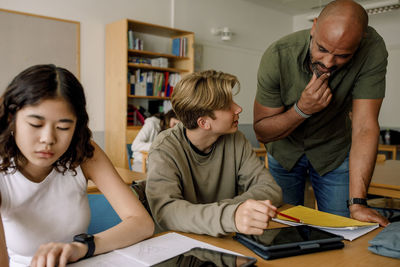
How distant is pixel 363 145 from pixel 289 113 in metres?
0.33

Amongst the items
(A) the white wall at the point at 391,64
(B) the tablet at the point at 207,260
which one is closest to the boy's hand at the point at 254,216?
(B) the tablet at the point at 207,260

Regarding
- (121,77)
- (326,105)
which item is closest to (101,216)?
(326,105)

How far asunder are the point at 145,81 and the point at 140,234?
411 cm

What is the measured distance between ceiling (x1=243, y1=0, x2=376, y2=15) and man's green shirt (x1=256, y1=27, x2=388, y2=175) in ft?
17.8

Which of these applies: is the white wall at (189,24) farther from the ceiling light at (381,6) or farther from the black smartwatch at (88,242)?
the black smartwatch at (88,242)

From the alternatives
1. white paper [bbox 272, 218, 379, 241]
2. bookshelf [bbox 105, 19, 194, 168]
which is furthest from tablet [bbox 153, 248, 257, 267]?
→ bookshelf [bbox 105, 19, 194, 168]

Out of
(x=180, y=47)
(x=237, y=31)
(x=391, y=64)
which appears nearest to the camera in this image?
(x=180, y=47)

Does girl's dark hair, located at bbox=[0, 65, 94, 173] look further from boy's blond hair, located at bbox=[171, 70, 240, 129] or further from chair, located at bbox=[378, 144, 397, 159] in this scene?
chair, located at bbox=[378, 144, 397, 159]

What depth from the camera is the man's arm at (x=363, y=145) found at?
1430mm

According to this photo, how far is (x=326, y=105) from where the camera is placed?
60.3 inches

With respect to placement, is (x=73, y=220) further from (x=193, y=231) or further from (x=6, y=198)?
(x=193, y=231)

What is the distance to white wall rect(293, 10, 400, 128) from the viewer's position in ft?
21.2

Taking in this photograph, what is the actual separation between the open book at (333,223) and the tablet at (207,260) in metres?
0.40

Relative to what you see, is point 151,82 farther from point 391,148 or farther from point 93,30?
point 391,148
